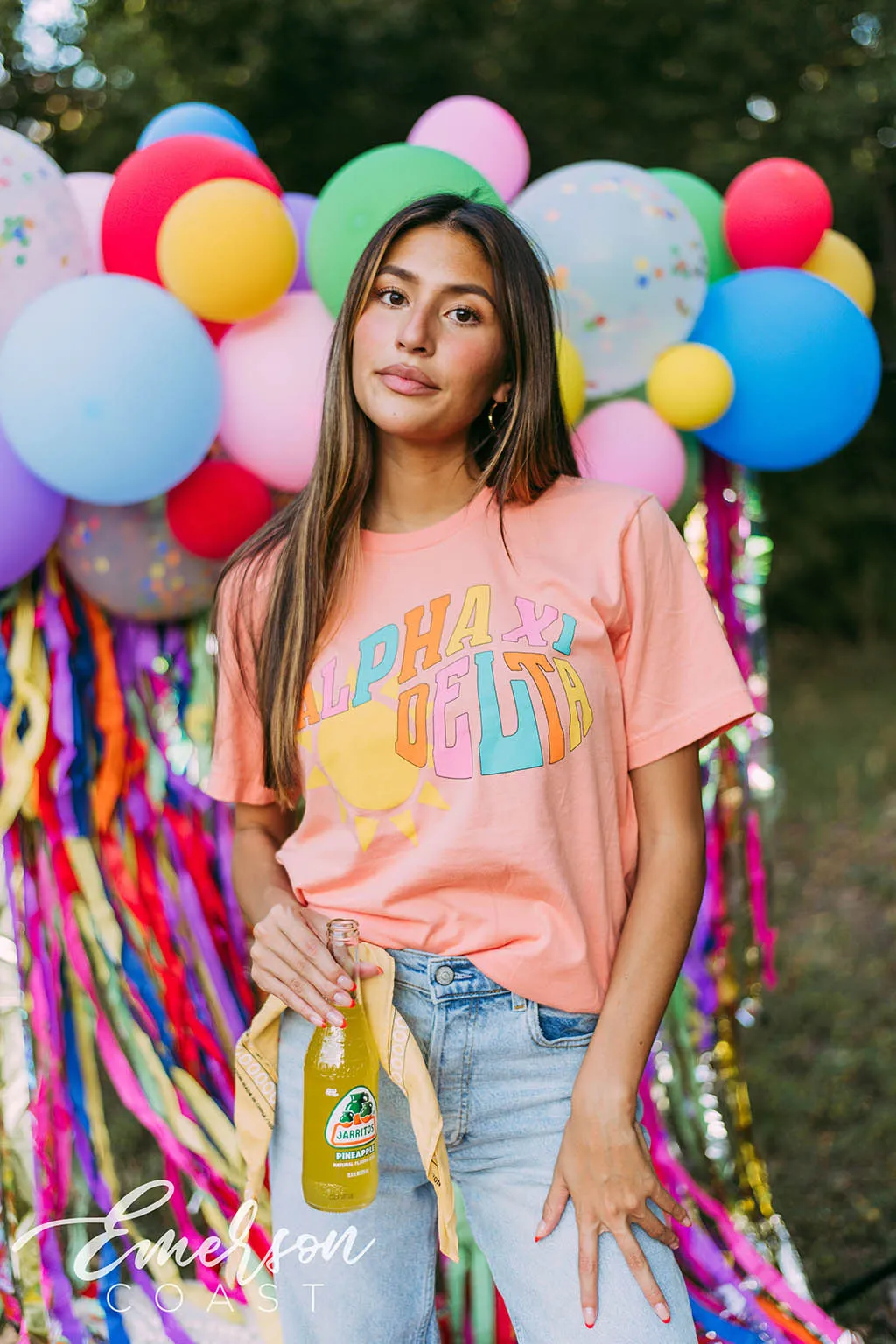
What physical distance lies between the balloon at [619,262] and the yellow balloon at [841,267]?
35cm

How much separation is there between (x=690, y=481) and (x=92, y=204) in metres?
1.12

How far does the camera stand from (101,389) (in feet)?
5.57

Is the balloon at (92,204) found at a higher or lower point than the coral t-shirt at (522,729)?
higher

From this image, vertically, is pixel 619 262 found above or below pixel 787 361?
above

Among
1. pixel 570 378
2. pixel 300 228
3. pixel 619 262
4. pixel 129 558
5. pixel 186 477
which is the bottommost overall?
pixel 129 558

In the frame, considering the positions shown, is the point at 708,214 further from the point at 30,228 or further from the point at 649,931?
the point at 649,931

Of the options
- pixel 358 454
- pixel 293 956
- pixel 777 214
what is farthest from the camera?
pixel 777 214

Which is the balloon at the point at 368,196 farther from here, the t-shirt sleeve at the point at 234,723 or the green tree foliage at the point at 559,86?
the green tree foliage at the point at 559,86

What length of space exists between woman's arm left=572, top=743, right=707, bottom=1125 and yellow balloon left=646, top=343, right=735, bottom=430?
0.74 meters

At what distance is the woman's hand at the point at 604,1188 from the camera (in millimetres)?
1310

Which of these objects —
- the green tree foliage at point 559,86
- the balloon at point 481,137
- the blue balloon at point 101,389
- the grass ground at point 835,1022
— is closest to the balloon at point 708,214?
the balloon at point 481,137

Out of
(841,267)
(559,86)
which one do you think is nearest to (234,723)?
(841,267)

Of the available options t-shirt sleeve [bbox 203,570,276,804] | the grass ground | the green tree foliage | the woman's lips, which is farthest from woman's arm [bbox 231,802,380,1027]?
the green tree foliage

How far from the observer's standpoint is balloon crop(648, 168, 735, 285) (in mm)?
2244
